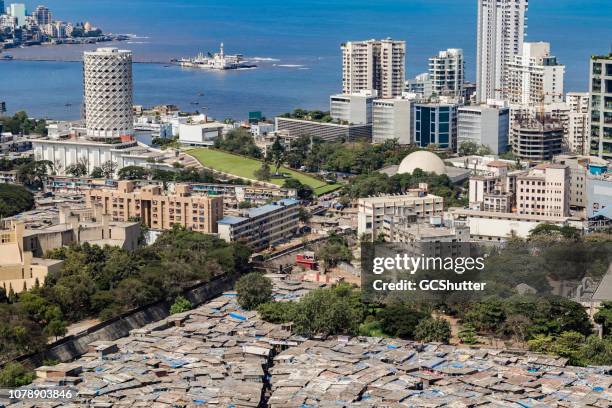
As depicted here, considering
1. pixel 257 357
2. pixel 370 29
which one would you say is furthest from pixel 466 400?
pixel 370 29

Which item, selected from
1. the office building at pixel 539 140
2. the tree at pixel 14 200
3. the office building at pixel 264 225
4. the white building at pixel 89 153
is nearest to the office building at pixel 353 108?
the office building at pixel 539 140

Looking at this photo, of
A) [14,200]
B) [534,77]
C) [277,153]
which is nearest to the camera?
[14,200]

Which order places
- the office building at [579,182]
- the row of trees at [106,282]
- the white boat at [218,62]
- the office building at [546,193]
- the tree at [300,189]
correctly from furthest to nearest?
the white boat at [218,62] < the tree at [300,189] < the office building at [579,182] < the office building at [546,193] < the row of trees at [106,282]

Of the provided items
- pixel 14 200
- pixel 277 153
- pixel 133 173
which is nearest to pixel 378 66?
pixel 277 153

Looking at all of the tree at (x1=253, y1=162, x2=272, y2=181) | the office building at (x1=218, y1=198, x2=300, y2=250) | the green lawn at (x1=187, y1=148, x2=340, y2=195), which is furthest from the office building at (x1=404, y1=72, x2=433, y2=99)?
the office building at (x1=218, y1=198, x2=300, y2=250)

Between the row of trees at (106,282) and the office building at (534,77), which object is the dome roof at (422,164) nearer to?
the office building at (534,77)

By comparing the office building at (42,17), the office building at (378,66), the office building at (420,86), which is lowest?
the office building at (420,86)

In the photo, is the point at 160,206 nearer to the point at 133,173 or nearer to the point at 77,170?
the point at 133,173
